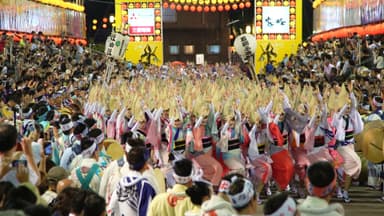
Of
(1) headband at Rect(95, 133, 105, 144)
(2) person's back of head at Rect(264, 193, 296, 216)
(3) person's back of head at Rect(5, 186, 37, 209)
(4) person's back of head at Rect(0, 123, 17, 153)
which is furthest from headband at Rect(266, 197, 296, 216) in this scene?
(1) headband at Rect(95, 133, 105, 144)

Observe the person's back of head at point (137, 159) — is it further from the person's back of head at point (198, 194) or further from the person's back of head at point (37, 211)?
the person's back of head at point (37, 211)

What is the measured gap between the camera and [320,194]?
5.04 m

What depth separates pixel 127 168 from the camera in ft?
22.7

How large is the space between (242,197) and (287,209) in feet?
1.11

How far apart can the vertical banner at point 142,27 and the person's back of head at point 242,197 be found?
102 feet

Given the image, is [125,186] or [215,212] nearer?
[215,212]

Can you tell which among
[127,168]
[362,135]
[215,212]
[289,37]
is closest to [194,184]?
[215,212]

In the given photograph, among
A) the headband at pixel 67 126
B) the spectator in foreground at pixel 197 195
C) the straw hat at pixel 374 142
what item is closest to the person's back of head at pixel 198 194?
the spectator in foreground at pixel 197 195

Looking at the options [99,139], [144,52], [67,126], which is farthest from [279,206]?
[144,52]

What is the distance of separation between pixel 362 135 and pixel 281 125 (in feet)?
4.78

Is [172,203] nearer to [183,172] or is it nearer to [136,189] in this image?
[183,172]

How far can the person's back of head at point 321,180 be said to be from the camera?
5.04 metres

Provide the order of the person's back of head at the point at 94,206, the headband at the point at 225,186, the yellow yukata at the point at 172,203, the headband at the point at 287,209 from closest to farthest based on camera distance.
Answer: the headband at the point at 287,209 → the person's back of head at the point at 94,206 → the headband at the point at 225,186 → the yellow yukata at the point at 172,203

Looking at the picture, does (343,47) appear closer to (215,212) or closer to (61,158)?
(61,158)
